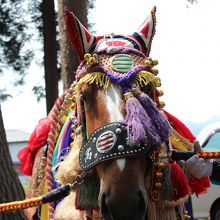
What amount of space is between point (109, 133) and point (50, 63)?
21.3ft

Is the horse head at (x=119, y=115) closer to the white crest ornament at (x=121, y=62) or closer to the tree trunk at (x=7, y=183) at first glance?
the white crest ornament at (x=121, y=62)

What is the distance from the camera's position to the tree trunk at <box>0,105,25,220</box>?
4781 mm

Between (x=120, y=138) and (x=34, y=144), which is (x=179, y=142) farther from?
(x=34, y=144)

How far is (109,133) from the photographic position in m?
2.46

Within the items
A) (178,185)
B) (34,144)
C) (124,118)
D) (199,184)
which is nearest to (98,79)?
(124,118)

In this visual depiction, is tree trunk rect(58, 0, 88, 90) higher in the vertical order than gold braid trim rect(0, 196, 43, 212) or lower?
higher

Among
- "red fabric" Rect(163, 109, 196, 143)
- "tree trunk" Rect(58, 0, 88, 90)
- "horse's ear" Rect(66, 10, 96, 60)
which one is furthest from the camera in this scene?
"tree trunk" Rect(58, 0, 88, 90)

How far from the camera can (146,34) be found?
9.80 feet

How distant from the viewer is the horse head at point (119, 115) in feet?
7.68

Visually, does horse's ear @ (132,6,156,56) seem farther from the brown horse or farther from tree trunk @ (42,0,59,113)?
tree trunk @ (42,0,59,113)

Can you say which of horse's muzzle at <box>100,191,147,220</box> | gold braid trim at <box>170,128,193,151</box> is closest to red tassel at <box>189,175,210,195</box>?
gold braid trim at <box>170,128,193,151</box>

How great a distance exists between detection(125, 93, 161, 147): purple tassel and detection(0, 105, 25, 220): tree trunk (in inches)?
104

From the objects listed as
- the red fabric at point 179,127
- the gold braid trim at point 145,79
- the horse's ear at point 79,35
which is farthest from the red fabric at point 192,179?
the horse's ear at point 79,35

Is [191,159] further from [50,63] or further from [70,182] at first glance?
[50,63]
